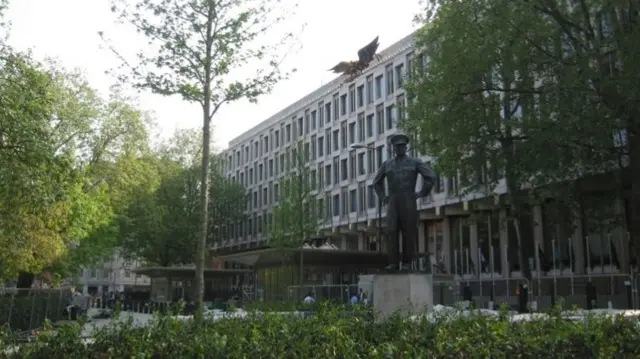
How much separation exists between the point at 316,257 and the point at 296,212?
11.2 ft

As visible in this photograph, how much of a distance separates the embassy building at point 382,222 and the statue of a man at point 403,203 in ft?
A: 45.0

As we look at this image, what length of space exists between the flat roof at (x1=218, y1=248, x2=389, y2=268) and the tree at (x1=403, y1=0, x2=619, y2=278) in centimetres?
1650

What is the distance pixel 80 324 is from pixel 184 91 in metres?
8.49

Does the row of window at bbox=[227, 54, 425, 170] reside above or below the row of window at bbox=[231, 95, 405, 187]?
above

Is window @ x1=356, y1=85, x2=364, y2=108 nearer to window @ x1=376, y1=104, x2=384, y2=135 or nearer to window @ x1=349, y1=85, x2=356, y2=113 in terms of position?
window @ x1=349, y1=85, x2=356, y2=113

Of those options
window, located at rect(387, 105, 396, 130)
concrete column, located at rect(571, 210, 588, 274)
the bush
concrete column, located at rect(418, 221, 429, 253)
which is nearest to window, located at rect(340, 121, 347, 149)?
window, located at rect(387, 105, 396, 130)

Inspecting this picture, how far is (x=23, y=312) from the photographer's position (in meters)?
27.0

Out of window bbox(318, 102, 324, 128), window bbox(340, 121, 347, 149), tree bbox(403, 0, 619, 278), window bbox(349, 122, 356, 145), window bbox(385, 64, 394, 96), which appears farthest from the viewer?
window bbox(318, 102, 324, 128)

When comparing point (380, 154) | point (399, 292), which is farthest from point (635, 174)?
point (380, 154)

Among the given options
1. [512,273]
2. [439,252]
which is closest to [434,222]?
[439,252]

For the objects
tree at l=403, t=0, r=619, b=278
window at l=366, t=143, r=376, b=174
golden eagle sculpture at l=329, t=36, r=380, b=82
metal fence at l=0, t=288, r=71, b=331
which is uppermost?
golden eagle sculpture at l=329, t=36, r=380, b=82

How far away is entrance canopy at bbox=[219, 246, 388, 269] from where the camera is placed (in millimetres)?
40000

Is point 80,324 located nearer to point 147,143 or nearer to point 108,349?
point 108,349

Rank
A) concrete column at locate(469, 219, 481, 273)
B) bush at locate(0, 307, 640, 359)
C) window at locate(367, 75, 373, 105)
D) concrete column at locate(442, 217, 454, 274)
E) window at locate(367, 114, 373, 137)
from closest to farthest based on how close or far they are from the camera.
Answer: bush at locate(0, 307, 640, 359) < concrete column at locate(469, 219, 481, 273) < concrete column at locate(442, 217, 454, 274) < window at locate(367, 114, 373, 137) < window at locate(367, 75, 373, 105)
